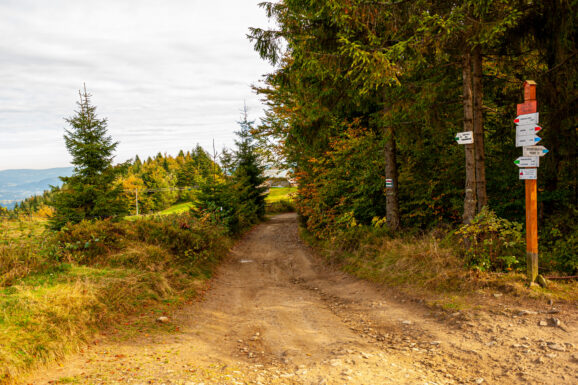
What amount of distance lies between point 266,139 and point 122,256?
15.9 meters

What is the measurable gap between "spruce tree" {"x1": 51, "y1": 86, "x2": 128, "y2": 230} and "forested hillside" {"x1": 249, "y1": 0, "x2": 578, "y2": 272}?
1583 cm

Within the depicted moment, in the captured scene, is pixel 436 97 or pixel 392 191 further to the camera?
pixel 392 191

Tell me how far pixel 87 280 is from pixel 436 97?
357 inches

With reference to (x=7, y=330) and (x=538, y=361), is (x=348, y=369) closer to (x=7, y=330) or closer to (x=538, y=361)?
(x=538, y=361)

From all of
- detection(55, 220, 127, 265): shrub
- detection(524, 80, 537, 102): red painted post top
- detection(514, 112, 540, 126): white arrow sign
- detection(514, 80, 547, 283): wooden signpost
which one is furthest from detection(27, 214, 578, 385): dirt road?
detection(524, 80, 537, 102): red painted post top

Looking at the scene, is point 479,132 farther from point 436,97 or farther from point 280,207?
point 280,207

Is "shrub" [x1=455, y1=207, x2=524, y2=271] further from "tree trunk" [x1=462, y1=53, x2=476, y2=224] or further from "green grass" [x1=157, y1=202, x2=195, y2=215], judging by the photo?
"green grass" [x1=157, y1=202, x2=195, y2=215]

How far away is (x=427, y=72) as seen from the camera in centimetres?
891

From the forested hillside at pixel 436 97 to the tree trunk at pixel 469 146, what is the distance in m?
0.02

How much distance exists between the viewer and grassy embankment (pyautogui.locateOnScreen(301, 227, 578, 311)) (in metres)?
6.09

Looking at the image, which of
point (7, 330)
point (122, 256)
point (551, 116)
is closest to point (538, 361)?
point (551, 116)

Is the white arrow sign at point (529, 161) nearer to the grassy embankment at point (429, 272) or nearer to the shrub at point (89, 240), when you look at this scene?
the grassy embankment at point (429, 272)

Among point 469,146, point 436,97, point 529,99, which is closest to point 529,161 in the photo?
point 529,99

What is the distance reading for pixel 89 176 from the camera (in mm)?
22422
